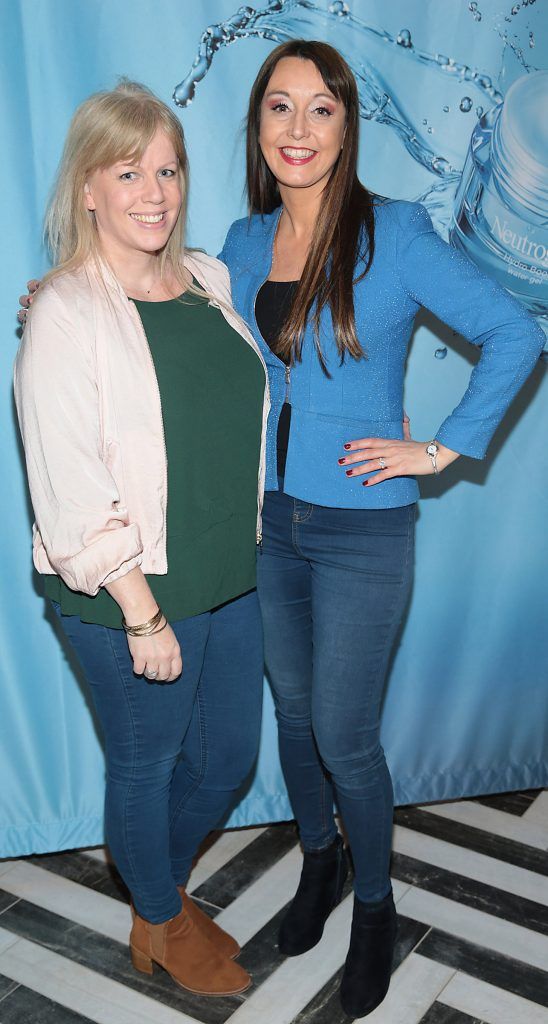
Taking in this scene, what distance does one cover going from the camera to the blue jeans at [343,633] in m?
1.85

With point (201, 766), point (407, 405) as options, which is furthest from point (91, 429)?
point (407, 405)

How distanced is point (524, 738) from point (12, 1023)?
5.03 feet

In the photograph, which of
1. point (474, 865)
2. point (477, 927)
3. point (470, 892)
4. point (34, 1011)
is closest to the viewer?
point (34, 1011)

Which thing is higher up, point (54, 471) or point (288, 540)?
point (54, 471)

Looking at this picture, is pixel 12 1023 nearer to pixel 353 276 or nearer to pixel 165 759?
pixel 165 759

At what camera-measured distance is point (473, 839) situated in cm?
259

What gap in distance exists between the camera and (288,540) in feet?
6.29

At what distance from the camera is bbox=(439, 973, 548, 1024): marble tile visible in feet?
6.56

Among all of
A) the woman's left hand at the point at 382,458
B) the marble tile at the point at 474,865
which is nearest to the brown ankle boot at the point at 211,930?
the marble tile at the point at 474,865

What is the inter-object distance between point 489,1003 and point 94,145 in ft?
5.85

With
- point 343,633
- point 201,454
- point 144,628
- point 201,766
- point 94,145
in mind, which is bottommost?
point 201,766

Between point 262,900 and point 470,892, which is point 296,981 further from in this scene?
point 470,892

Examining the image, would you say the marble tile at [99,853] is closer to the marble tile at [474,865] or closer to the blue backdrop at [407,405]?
the blue backdrop at [407,405]

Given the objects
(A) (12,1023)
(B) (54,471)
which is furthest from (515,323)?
(A) (12,1023)
